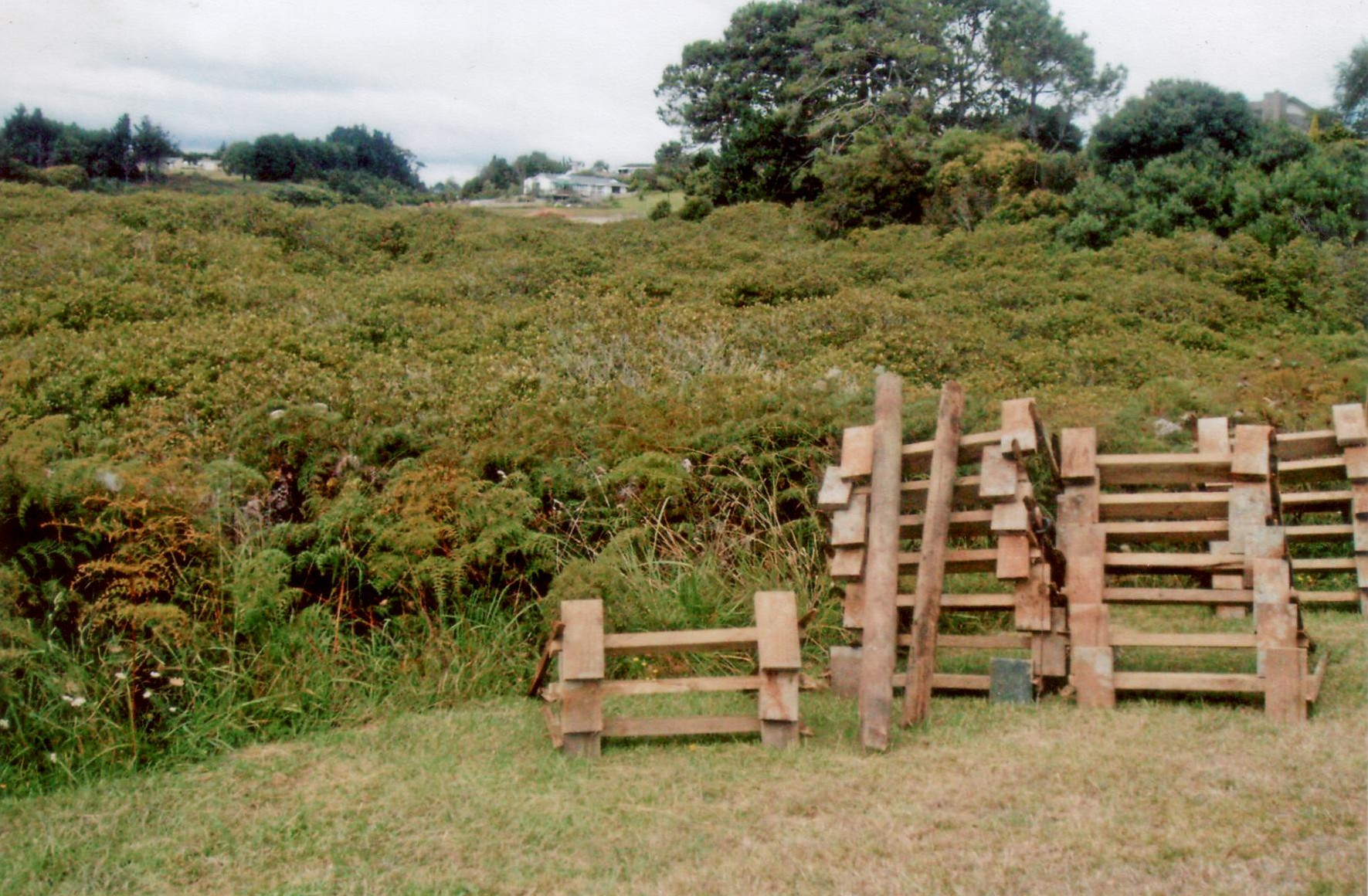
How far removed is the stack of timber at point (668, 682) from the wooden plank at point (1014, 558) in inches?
43.2

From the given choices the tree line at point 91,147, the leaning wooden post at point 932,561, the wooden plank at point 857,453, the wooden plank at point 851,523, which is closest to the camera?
the leaning wooden post at point 932,561

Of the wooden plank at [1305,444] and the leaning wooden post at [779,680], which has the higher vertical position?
the wooden plank at [1305,444]

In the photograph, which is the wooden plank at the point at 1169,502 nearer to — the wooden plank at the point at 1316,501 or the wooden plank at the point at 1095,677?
the wooden plank at the point at 1095,677

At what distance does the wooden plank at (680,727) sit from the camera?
498 centimetres

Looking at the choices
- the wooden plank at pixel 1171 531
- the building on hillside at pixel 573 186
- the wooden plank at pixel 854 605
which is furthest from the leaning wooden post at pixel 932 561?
the building on hillside at pixel 573 186

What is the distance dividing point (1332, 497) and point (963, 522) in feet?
10.2

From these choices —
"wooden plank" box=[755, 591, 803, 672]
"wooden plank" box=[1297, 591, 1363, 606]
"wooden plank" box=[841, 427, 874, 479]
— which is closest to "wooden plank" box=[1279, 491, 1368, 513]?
"wooden plank" box=[1297, 591, 1363, 606]

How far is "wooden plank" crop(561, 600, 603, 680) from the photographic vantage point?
489 centimetres

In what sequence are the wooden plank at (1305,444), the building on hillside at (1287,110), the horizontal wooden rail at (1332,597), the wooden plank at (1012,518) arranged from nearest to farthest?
the wooden plank at (1012,518)
the wooden plank at (1305,444)
the horizontal wooden rail at (1332,597)
the building on hillside at (1287,110)

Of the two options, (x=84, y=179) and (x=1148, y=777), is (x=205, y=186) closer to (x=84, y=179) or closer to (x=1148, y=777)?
(x=84, y=179)

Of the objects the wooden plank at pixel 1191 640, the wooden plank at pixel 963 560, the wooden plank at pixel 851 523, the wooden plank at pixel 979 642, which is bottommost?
the wooden plank at pixel 979 642

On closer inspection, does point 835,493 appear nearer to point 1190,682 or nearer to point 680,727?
point 680,727

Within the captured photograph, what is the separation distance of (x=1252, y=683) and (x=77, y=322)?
1568cm

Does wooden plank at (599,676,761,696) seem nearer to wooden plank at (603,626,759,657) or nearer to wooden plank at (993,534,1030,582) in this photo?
wooden plank at (603,626,759,657)
